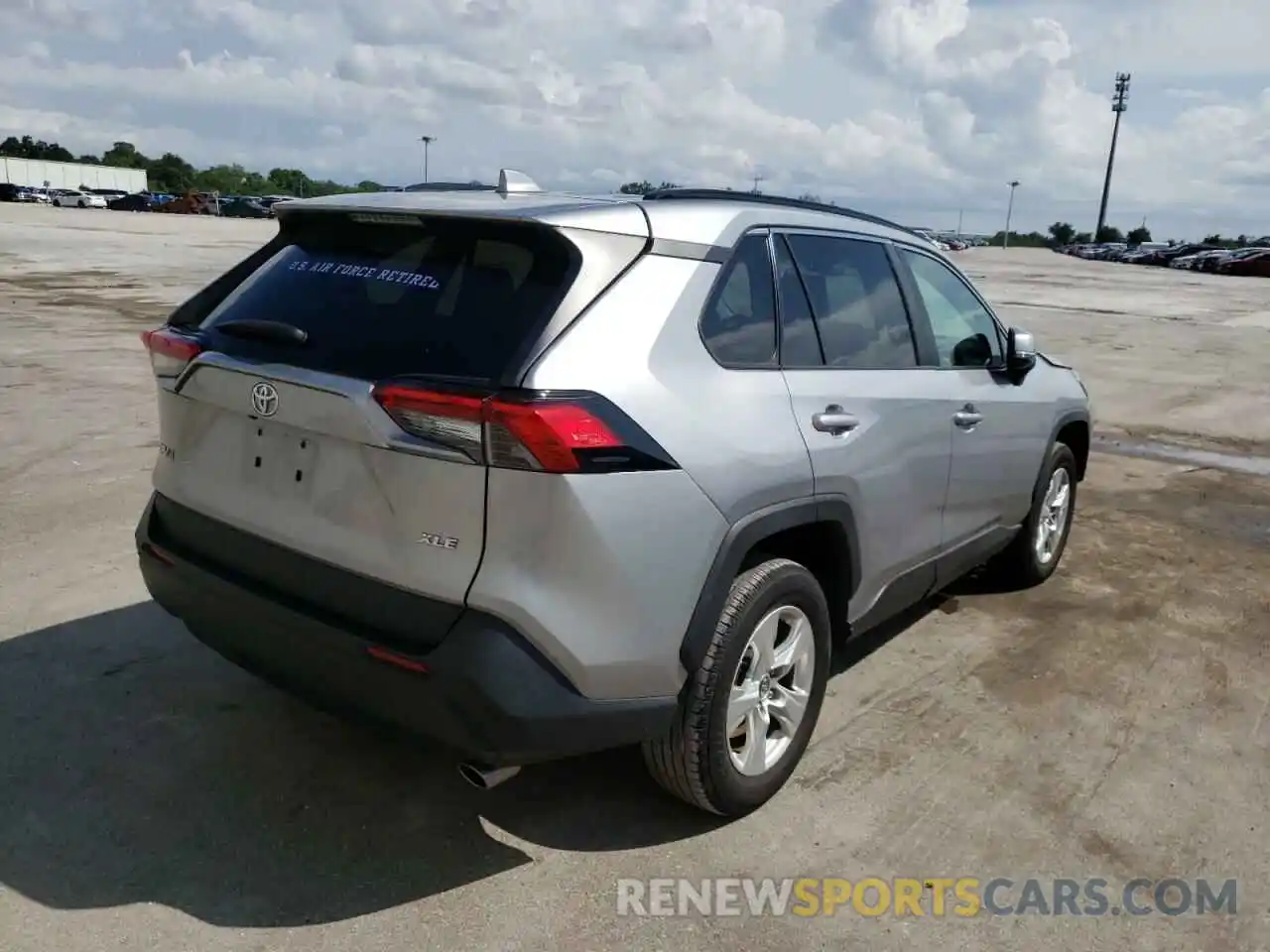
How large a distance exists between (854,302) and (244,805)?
8.59ft

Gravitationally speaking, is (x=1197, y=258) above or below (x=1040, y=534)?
above

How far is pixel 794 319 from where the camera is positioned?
3.37m

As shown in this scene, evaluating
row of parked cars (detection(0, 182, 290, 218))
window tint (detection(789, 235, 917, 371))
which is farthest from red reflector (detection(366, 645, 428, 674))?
row of parked cars (detection(0, 182, 290, 218))

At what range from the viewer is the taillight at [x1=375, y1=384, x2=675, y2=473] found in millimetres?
2471

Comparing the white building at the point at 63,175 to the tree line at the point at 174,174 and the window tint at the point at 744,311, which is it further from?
the window tint at the point at 744,311

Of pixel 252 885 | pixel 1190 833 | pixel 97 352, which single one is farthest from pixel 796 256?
pixel 97 352

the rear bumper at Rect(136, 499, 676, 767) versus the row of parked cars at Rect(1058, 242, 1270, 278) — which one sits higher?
the row of parked cars at Rect(1058, 242, 1270, 278)

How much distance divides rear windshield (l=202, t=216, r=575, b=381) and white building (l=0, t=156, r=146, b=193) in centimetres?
10165

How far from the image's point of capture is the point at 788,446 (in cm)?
311

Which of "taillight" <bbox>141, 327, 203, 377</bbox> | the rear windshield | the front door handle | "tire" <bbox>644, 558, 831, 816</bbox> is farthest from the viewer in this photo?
the front door handle

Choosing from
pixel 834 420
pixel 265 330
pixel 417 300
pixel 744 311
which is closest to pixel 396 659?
pixel 417 300

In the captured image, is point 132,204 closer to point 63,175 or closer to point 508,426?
point 63,175

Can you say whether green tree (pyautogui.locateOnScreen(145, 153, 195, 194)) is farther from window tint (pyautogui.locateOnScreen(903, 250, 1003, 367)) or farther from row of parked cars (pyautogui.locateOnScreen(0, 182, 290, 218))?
window tint (pyautogui.locateOnScreen(903, 250, 1003, 367))

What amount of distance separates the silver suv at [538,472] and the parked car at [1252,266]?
189 ft
